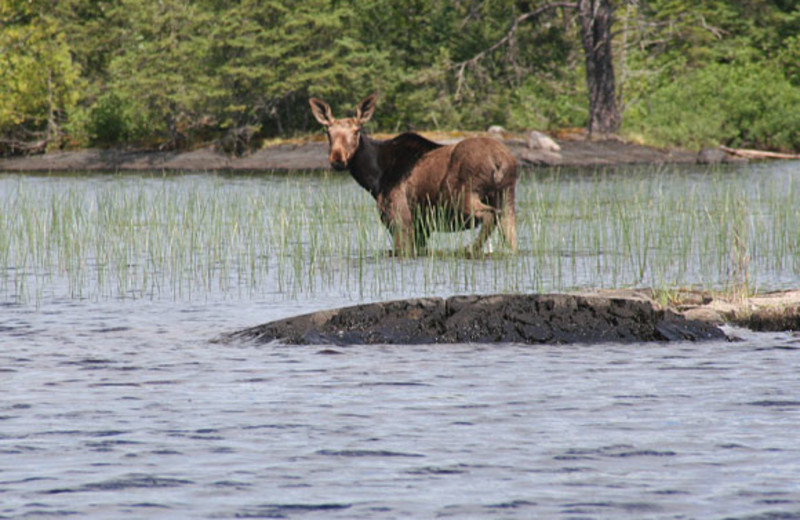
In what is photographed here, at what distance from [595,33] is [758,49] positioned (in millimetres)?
10809

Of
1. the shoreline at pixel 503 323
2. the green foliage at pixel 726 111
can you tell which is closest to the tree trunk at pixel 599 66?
the green foliage at pixel 726 111

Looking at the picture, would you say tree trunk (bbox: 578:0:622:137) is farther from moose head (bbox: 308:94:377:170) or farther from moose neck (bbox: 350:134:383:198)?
moose head (bbox: 308:94:377:170)

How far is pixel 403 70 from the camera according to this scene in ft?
178

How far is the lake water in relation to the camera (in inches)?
254

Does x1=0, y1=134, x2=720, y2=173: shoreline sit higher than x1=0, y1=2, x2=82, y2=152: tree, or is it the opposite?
x1=0, y1=2, x2=82, y2=152: tree

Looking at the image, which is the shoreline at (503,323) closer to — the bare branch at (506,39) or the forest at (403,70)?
the forest at (403,70)

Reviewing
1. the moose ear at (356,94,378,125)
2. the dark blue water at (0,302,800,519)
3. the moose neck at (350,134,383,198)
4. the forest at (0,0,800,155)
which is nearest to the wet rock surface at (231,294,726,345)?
the dark blue water at (0,302,800,519)

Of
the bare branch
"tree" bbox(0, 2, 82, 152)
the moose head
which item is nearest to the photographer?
the moose head

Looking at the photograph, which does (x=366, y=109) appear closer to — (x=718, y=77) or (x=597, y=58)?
(x=597, y=58)

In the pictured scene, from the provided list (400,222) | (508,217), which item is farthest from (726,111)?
(400,222)

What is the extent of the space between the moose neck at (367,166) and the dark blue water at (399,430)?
6740mm

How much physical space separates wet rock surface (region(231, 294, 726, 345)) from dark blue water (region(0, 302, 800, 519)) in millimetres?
242

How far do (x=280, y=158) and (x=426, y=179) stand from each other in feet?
109

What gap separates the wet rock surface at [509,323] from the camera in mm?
11086
